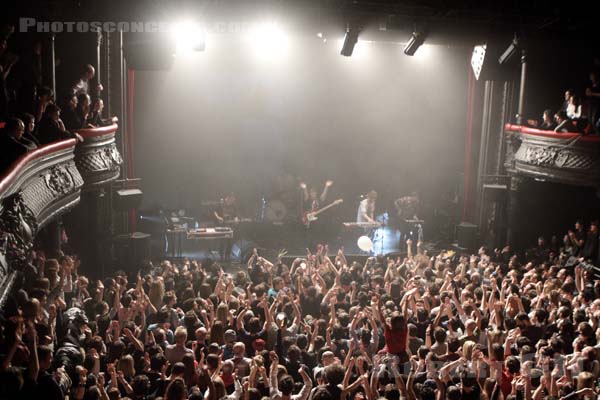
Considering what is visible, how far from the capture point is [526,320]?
25.2 ft

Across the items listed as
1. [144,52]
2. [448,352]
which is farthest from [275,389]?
[144,52]

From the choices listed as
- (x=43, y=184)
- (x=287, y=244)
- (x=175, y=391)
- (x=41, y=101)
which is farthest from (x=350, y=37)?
(x=175, y=391)

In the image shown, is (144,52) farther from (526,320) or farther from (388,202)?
(388,202)

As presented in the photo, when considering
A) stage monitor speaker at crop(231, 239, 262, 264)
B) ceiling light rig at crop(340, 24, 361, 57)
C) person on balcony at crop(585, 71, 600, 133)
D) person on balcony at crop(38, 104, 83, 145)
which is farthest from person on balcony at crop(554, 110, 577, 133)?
person on balcony at crop(38, 104, 83, 145)

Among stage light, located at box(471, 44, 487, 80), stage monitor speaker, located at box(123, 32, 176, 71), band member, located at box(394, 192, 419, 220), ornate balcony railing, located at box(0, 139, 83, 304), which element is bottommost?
band member, located at box(394, 192, 419, 220)

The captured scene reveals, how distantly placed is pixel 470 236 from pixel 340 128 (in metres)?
6.47

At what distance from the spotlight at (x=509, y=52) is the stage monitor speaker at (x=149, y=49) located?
7484 mm

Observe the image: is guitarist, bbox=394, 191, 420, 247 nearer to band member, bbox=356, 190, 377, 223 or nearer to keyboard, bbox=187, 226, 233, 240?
band member, bbox=356, 190, 377, 223

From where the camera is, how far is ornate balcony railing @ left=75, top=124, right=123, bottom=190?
1013 cm

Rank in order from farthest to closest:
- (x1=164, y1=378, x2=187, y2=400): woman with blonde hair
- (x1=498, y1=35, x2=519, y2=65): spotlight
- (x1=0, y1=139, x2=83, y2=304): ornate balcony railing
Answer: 1. (x1=498, y1=35, x2=519, y2=65): spotlight
2. (x1=0, y1=139, x2=83, y2=304): ornate balcony railing
3. (x1=164, y1=378, x2=187, y2=400): woman with blonde hair

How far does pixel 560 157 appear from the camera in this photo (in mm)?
12602

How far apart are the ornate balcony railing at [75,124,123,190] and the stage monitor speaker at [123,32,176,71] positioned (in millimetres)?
1700

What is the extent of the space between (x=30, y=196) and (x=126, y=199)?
524cm

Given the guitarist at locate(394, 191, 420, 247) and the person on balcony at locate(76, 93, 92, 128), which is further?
the guitarist at locate(394, 191, 420, 247)
